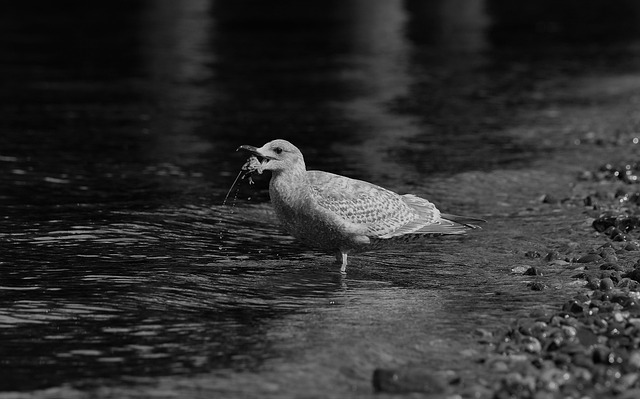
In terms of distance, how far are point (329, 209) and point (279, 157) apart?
0.73m

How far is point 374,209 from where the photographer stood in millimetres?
12938

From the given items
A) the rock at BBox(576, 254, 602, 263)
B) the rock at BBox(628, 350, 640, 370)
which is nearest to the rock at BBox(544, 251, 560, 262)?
the rock at BBox(576, 254, 602, 263)

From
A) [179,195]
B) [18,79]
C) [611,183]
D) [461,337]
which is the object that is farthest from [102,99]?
[461,337]

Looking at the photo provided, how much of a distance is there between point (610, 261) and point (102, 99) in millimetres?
16390

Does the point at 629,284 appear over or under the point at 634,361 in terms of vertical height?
over

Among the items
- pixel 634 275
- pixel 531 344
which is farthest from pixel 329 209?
pixel 531 344

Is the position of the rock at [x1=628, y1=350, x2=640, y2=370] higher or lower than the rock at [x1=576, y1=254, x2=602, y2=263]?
lower

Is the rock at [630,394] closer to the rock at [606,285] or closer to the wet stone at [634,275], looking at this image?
the rock at [606,285]

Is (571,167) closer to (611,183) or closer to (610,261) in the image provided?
(611,183)

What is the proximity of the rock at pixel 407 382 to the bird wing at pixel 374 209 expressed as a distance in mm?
3793

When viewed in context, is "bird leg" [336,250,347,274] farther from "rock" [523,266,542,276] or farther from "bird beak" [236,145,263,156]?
"rock" [523,266,542,276]

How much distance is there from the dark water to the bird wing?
424 mm

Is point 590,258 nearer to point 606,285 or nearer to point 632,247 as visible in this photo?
point 632,247

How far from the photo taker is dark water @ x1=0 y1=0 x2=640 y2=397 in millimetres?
9797
